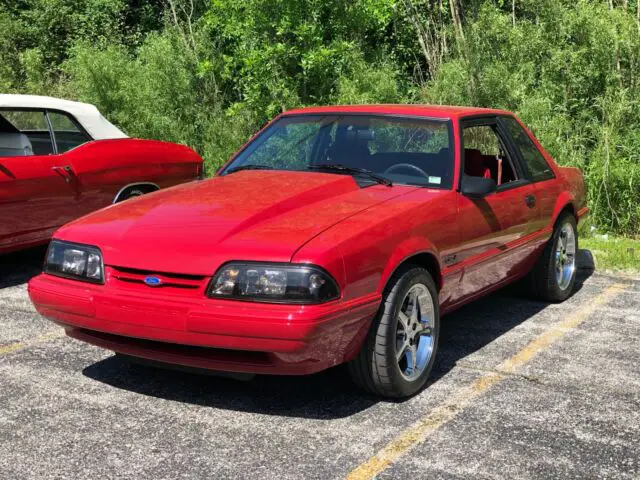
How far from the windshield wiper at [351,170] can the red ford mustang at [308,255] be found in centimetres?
1

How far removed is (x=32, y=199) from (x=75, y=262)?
289 centimetres

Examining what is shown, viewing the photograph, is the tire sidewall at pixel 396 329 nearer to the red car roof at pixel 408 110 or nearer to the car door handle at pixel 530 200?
the red car roof at pixel 408 110

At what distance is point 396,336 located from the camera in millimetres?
4078

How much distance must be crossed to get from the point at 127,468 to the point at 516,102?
24.6 feet

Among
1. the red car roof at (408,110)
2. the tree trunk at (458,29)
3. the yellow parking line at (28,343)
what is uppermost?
the tree trunk at (458,29)

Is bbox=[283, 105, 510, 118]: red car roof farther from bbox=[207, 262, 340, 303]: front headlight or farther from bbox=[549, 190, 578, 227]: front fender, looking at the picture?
bbox=[207, 262, 340, 303]: front headlight

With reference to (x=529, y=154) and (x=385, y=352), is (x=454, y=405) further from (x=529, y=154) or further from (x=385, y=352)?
(x=529, y=154)

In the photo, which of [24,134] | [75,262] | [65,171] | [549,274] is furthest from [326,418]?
[24,134]

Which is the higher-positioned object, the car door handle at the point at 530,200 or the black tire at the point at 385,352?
the car door handle at the point at 530,200

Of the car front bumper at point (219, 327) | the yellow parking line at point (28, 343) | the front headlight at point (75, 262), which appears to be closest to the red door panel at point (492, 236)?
the car front bumper at point (219, 327)

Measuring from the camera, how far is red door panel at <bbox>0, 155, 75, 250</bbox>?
646 cm

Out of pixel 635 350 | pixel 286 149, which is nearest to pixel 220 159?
pixel 286 149

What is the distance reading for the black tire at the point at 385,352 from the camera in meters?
3.92

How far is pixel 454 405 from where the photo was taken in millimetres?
4078
